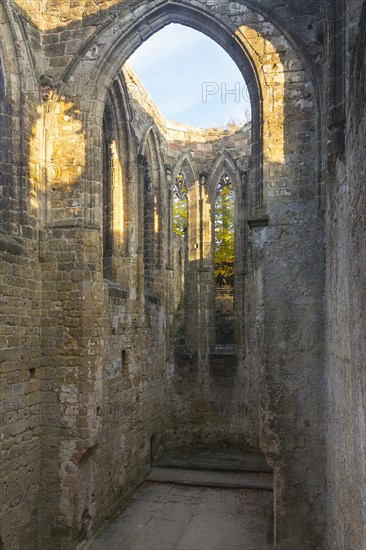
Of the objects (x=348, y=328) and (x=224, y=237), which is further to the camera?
(x=224, y=237)

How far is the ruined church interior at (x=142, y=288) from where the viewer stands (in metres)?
4.93

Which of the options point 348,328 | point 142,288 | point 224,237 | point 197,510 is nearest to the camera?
point 348,328

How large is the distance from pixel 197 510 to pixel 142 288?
158 inches

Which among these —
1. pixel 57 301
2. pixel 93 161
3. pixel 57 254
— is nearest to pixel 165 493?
pixel 57 301

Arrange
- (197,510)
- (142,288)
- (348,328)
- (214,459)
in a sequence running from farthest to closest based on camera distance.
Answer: (214,459), (142,288), (197,510), (348,328)

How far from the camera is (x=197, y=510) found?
821 centimetres

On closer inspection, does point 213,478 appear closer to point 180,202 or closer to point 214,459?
point 214,459

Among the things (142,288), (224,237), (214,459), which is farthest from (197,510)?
(224,237)

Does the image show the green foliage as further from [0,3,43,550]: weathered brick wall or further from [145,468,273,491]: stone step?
[0,3,43,550]: weathered brick wall

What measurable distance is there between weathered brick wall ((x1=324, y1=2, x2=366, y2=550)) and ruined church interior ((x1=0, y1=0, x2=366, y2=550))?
0.04 metres

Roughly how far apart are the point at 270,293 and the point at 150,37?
14.6 ft

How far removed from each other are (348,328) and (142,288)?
5.86 m

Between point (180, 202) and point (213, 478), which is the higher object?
point (180, 202)

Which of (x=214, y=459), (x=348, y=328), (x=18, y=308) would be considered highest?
(x=18, y=308)
